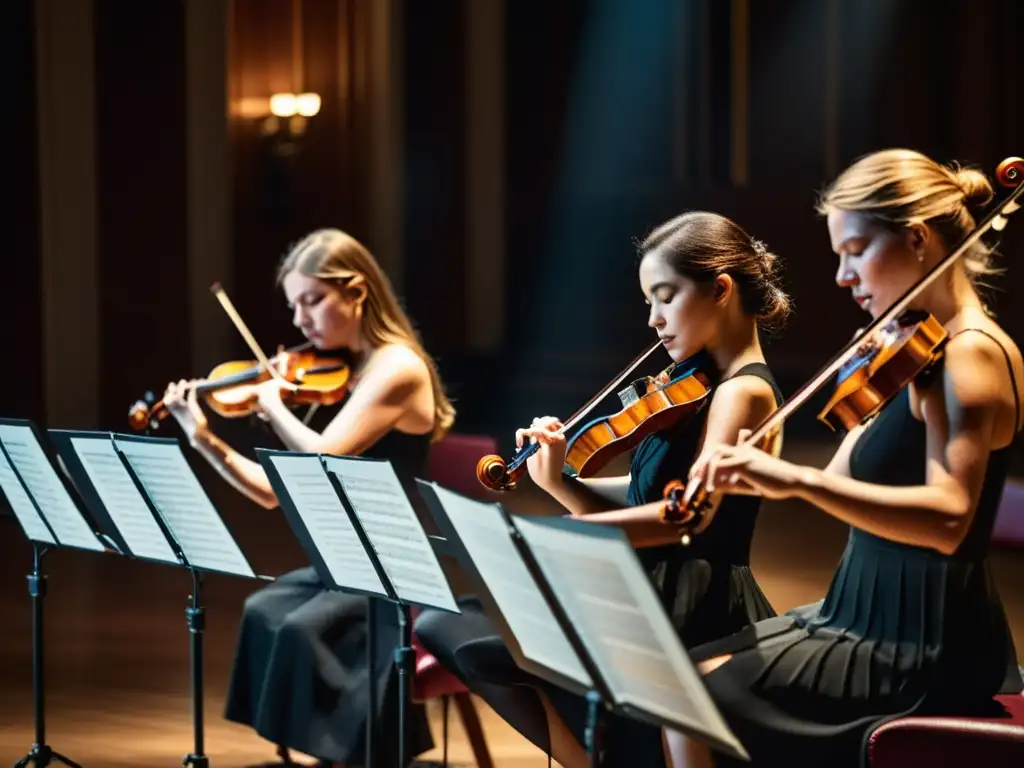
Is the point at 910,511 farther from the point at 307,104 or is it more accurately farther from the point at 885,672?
the point at 307,104

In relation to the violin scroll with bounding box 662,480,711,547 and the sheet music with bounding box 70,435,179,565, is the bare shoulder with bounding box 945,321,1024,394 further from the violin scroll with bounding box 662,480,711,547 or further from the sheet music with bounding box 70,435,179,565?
the sheet music with bounding box 70,435,179,565

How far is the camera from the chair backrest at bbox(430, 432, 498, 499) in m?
3.14

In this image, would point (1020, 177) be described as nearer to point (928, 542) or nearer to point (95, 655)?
point (928, 542)

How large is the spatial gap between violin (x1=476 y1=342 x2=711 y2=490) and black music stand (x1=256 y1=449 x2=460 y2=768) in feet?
0.81

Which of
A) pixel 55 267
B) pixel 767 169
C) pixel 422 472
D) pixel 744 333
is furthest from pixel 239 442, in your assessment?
pixel 744 333

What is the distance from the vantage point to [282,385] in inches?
124

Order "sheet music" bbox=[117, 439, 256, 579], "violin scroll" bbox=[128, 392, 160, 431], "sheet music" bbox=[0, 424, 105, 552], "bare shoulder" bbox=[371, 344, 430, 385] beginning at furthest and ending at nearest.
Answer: "violin scroll" bbox=[128, 392, 160, 431] < "bare shoulder" bbox=[371, 344, 430, 385] < "sheet music" bbox=[0, 424, 105, 552] < "sheet music" bbox=[117, 439, 256, 579]

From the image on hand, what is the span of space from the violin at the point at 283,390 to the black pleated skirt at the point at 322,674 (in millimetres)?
419

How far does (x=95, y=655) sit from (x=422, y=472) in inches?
60.7

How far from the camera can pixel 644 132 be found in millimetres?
8734

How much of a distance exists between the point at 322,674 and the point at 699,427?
0.99 metres

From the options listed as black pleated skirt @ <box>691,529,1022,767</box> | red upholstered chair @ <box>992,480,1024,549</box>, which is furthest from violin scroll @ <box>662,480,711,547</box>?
red upholstered chair @ <box>992,480,1024,549</box>

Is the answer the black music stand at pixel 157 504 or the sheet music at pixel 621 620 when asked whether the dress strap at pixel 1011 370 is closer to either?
the sheet music at pixel 621 620

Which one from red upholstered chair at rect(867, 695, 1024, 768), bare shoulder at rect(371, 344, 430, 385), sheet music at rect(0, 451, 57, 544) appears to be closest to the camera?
red upholstered chair at rect(867, 695, 1024, 768)
